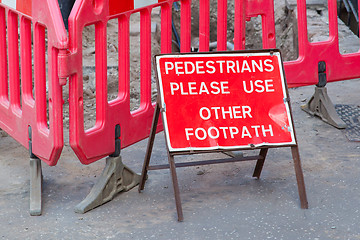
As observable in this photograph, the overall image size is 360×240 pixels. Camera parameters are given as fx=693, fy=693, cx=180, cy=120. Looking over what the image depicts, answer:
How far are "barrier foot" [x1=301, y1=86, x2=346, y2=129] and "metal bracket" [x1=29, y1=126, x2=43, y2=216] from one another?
2.79 m

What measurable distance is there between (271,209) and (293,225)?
275 millimetres

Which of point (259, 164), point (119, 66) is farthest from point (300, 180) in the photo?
point (119, 66)

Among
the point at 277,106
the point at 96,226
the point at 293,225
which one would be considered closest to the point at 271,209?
the point at 293,225

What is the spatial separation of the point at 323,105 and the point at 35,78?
3.03 m

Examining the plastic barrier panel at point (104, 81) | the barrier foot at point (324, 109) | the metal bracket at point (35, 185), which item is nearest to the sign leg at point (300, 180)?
the plastic barrier panel at point (104, 81)

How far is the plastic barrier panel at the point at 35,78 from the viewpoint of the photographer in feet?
13.6

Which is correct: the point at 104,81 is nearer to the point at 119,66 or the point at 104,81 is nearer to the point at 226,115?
the point at 119,66

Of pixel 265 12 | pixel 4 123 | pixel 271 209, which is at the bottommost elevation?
pixel 271 209

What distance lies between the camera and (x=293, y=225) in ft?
14.0

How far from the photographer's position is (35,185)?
15.5 feet

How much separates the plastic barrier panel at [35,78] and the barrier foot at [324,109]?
2.81 metres

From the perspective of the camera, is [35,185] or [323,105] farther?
[323,105]

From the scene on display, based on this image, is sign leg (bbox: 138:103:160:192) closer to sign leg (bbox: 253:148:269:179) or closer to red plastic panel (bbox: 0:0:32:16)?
sign leg (bbox: 253:148:269:179)

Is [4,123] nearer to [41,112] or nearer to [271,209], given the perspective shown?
[41,112]
